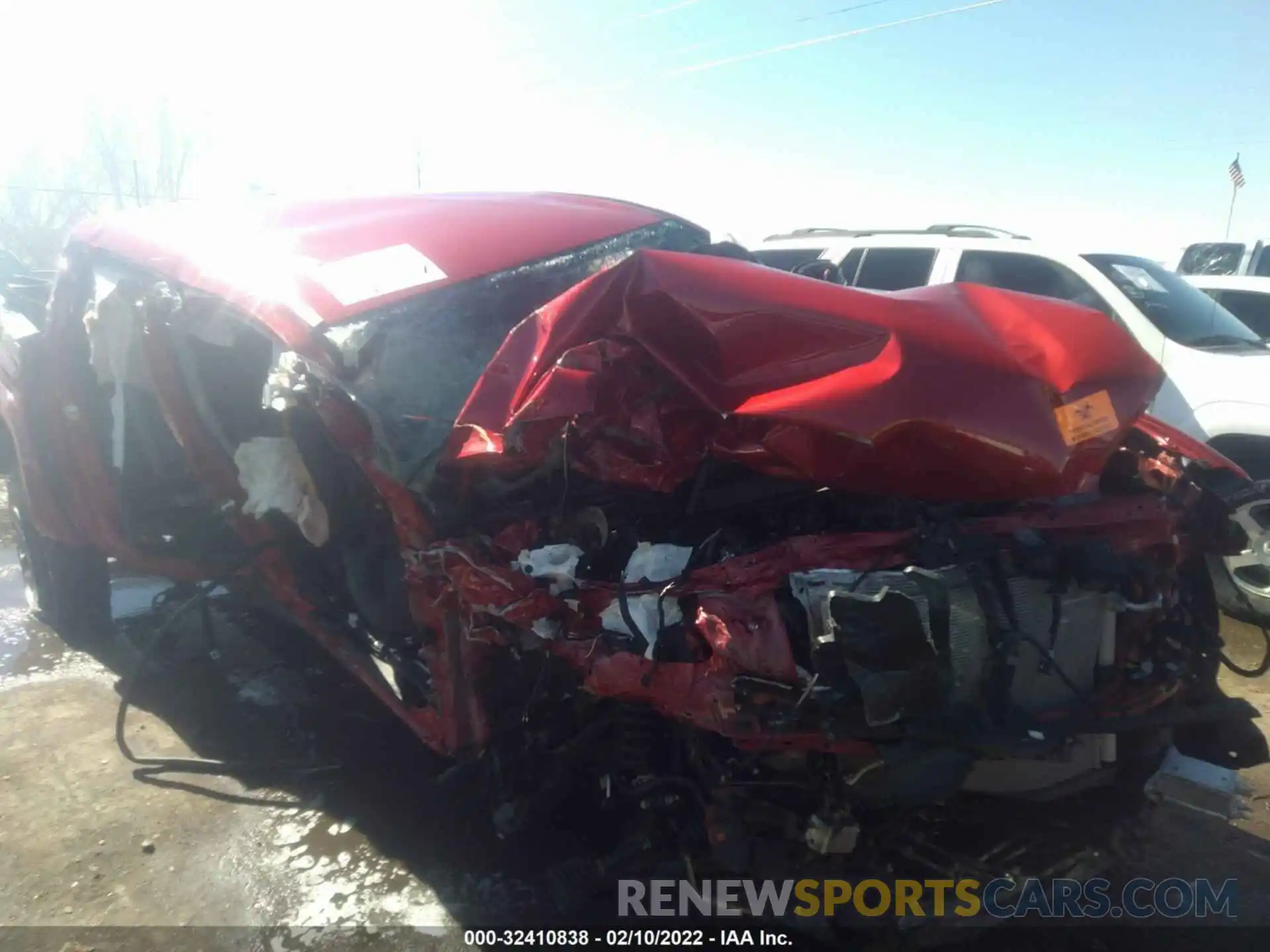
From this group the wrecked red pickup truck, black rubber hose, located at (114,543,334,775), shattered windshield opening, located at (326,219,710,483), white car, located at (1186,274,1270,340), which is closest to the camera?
the wrecked red pickup truck

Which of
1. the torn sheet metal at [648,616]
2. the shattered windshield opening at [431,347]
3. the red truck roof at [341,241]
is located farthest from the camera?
the red truck roof at [341,241]

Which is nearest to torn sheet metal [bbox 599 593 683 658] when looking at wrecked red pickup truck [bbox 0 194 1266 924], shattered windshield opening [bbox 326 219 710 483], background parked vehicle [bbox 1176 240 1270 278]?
wrecked red pickup truck [bbox 0 194 1266 924]

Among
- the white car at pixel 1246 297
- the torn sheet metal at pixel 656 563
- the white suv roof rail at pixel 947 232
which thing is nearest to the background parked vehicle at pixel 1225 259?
the white car at pixel 1246 297

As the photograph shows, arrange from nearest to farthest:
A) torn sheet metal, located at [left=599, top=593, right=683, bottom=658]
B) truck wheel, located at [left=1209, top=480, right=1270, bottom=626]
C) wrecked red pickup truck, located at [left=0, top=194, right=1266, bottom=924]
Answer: wrecked red pickup truck, located at [left=0, top=194, right=1266, bottom=924]
torn sheet metal, located at [left=599, top=593, right=683, bottom=658]
truck wheel, located at [left=1209, top=480, right=1270, bottom=626]

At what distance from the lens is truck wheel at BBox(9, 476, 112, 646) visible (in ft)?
13.6

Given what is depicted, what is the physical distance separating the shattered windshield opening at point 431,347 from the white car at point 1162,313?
59.2 inches

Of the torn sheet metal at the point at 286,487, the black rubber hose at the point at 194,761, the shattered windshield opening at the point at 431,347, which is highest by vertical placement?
the shattered windshield opening at the point at 431,347

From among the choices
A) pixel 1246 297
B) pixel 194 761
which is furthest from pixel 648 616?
pixel 1246 297

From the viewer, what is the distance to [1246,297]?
23.0 feet

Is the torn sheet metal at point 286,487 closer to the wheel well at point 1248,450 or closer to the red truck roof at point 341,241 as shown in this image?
the red truck roof at point 341,241

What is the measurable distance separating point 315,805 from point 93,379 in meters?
1.98

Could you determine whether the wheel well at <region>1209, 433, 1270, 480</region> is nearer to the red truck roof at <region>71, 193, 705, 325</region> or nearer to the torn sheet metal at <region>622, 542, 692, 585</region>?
the red truck roof at <region>71, 193, 705, 325</region>

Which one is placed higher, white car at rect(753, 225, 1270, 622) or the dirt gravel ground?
white car at rect(753, 225, 1270, 622)

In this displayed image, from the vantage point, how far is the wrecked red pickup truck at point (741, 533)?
202 cm
